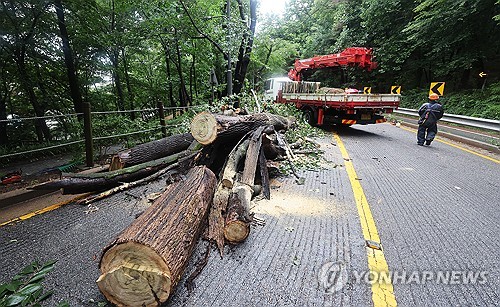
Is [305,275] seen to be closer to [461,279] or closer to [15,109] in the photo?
[461,279]

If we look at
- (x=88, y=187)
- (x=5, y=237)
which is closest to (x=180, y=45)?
(x=88, y=187)

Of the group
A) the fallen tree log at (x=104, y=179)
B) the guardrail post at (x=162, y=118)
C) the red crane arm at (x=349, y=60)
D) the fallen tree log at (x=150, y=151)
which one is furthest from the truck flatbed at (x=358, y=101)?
the fallen tree log at (x=104, y=179)

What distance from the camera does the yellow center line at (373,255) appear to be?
1.89 m

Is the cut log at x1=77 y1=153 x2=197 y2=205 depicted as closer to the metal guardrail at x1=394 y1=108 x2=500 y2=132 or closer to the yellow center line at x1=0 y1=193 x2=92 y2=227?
the yellow center line at x1=0 y1=193 x2=92 y2=227

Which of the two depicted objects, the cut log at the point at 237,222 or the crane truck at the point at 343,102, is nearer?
the cut log at the point at 237,222

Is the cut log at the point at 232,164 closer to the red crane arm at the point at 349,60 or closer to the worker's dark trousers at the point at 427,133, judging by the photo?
the worker's dark trousers at the point at 427,133

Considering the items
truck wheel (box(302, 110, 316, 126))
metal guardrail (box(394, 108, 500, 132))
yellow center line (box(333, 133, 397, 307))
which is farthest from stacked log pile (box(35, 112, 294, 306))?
metal guardrail (box(394, 108, 500, 132))

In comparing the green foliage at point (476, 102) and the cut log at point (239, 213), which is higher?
the green foliage at point (476, 102)

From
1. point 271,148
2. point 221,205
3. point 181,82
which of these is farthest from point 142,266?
point 181,82

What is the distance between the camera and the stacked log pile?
5.80 feet

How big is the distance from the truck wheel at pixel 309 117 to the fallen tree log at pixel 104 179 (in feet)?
21.2

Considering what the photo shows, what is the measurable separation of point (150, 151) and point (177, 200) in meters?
2.58

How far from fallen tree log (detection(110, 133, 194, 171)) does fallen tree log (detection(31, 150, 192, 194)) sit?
0.56 ft

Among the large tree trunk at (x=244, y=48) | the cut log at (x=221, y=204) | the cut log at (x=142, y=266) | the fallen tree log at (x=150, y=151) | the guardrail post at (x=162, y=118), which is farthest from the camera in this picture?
the large tree trunk at (x=244, y=48)
